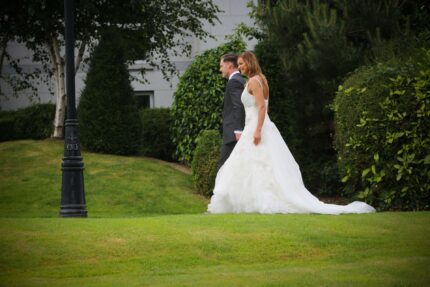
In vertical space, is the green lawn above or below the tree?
below

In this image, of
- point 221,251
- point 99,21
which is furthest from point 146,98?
point 221,251

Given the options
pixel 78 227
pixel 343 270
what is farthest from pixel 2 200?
pixel 343 270

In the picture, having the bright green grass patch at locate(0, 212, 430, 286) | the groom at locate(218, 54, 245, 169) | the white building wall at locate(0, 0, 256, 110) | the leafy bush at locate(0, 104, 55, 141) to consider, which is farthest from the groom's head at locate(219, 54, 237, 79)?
the white building wall at locate(0, 0, 256, 110)

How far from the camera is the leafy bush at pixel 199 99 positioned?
19.4m

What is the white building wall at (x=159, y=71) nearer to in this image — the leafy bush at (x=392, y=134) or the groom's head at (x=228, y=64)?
the leafy bush at (x=392, y=134)

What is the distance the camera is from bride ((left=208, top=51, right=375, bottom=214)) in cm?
1238

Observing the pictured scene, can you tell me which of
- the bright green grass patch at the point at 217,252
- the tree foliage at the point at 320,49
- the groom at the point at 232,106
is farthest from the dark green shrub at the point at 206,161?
the bright green grass patch at the point at 217,252

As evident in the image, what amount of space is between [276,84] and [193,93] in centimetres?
193

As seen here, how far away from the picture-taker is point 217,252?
9.35 metres

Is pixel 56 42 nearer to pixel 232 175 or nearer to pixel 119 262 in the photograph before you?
pixel 232 175

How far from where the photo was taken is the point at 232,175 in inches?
497

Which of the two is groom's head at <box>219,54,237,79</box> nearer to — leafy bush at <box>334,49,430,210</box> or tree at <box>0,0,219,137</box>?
leafy bush at <box>334,49,430,210</box>

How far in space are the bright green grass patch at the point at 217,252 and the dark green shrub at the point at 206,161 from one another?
6792 millimetres

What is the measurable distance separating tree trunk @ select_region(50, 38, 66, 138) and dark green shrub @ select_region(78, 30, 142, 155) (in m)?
1.82
